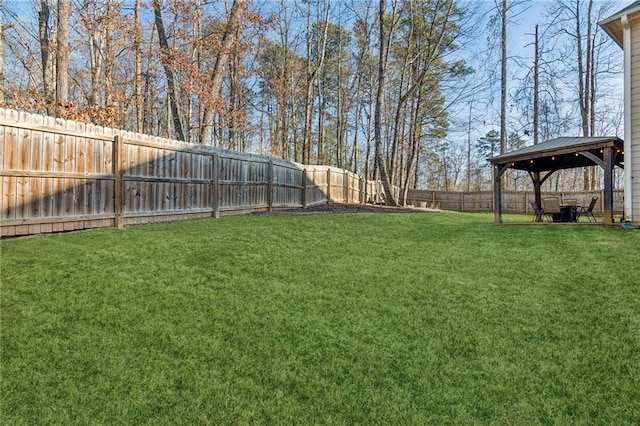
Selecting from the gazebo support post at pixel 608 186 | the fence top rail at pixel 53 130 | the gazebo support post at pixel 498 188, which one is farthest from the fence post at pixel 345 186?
the fence top rail at pixel 53 130

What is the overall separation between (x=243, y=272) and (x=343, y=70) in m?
22.0

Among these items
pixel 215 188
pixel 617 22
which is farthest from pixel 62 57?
pixel 617 22

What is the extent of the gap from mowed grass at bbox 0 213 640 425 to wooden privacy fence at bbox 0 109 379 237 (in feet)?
2.13

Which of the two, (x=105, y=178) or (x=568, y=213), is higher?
(x=105, y=178)

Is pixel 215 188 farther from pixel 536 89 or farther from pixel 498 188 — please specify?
pixel 536 89

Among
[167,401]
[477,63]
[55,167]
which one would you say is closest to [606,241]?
[167,401]

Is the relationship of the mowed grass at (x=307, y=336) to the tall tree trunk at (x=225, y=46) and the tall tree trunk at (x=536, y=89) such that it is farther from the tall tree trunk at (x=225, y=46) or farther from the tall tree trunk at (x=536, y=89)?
the tall tree trunk at (x=536, y=89)

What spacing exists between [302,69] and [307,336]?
2150 cm

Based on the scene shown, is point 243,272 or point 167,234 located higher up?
point 167,234

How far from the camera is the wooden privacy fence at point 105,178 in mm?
4684

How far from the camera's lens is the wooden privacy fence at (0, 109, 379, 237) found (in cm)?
468

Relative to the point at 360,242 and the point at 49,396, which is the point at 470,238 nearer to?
the point at 360,242

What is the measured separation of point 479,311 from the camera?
323 centimetres

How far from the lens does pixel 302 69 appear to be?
22.0 meters
